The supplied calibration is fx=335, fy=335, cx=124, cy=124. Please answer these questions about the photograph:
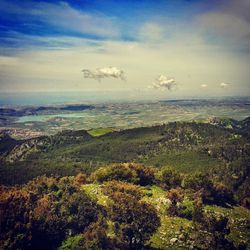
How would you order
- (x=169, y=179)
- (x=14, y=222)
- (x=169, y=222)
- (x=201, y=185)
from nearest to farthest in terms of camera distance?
1. (x=14, y=222)
2. (x=169, y=222)
3. (x=201, y=185)
4. (x=169, y=179)

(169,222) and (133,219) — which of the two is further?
(169,222)

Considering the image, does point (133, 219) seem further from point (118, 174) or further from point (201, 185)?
point (201, 185)

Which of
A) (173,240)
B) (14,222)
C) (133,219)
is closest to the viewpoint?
(14,222)

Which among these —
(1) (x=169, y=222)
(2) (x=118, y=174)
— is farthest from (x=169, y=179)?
(1) (x=169, y=222)

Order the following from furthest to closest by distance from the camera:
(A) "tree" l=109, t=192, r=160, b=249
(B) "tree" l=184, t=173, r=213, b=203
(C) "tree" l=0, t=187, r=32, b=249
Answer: (B) "tree" l=184, t=173, r=213, b=203, (A) "tree" l=109, t=192, r=160, b=249, (C) "tree" l=0, t=187, r=32, b=249

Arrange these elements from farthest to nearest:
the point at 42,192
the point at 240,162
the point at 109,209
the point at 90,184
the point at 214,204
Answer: the point at 240,162 → the point at 90,184 → the point at 214,204 → the point at 42,192 → the point at 109,209

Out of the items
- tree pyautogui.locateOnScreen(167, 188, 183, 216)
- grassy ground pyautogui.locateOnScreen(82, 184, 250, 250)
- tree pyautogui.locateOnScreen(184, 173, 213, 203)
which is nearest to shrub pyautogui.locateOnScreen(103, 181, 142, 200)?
grassy ground pyautogui.locateOnScreen(82, 184, 250, 250)

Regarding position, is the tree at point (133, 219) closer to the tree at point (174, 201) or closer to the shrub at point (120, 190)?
the shrub at point (120, 190)

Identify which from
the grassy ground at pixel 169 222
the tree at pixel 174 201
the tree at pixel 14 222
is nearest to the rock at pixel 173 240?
the grassy ground at pixel 169 222

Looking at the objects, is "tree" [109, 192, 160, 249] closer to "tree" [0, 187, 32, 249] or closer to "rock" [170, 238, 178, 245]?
"rock" [170, 238, 178, 245]

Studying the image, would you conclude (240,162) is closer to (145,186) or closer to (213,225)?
(145,186)

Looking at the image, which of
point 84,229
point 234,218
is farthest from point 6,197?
point 234,218
